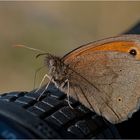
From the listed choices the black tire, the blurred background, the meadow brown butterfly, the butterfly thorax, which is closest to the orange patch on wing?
the meadow brown butterfly

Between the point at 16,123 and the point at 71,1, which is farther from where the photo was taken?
the point at 71,1

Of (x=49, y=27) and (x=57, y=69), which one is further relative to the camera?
(x=49, y=27)

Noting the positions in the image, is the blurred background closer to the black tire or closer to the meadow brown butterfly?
the meadow brown butterfly

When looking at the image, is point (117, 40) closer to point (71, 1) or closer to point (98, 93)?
point (98, 93)

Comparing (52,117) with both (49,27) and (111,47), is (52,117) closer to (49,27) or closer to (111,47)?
(111,47)

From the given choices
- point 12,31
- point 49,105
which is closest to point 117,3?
point 12,31

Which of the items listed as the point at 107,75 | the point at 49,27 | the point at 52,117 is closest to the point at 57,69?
the point at 107,75
